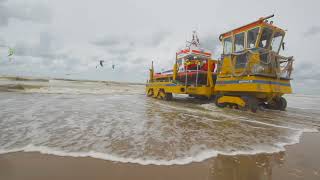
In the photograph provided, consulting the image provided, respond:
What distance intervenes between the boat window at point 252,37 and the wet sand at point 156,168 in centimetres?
740

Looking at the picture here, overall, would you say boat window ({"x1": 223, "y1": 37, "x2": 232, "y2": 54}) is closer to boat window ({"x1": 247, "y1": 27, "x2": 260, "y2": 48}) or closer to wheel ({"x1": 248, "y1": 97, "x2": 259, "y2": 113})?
boat window ({"x1": 247, "y1": 27, "x2": 260, "y2": 48})

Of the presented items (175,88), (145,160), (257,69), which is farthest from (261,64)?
(145,160)

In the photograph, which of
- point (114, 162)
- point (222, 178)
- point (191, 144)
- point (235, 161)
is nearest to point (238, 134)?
point (191, 144)

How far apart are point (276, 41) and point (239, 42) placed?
1836 millimetres

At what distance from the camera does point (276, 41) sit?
10.1 metres

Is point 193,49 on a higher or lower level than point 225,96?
higher

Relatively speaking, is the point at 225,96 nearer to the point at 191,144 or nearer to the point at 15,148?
the point at 191,144

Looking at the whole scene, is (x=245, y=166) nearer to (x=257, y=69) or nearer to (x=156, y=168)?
(x=156, y=168)

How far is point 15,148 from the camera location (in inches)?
137

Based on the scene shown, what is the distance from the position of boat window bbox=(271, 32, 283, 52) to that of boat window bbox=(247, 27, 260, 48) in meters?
1.19

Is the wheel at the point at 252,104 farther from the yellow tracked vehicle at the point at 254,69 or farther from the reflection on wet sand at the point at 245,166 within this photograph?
the reflection on wet sand at the point at 245,166

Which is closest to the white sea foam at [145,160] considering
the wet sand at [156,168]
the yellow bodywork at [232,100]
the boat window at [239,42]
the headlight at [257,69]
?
the wet sand at [156,168]

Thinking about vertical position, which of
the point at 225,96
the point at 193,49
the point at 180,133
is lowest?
the point at 180,133

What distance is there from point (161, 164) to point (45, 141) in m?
2.50
